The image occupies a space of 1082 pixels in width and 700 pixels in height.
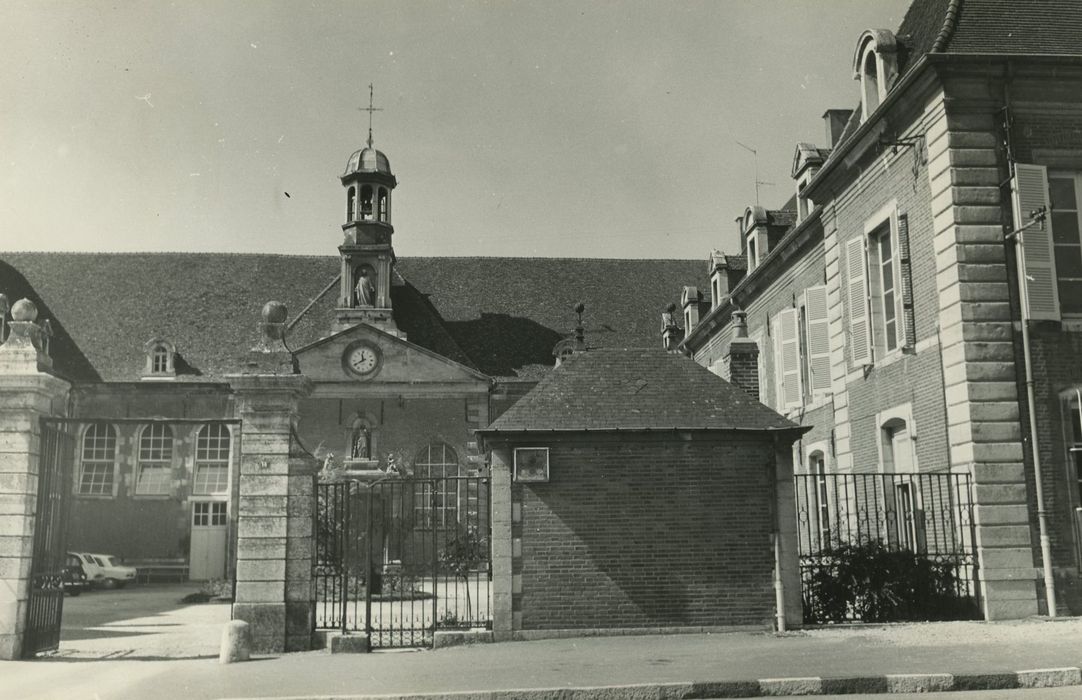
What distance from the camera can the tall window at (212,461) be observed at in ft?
106

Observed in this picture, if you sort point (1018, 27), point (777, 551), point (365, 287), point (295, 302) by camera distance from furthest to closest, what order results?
point (295, 302), point (365, 287), point (1018, 27), point (777, 551)

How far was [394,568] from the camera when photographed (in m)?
21.7

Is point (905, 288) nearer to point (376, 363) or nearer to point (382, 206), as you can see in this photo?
point (376, 363)

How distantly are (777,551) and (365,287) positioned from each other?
23.6 m

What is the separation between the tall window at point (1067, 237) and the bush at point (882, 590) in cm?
410

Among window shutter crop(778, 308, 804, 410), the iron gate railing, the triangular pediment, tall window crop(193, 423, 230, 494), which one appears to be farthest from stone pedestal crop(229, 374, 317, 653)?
tall window crop(193, 423, 230, 494)

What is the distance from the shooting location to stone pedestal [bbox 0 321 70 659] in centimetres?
1074

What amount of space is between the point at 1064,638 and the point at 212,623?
12893mm

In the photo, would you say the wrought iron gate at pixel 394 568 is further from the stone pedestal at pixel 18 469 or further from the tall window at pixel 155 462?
the tall window at pixel 155 462

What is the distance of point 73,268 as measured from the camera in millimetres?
36156

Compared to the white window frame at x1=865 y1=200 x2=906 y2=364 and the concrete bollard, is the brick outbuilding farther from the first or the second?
the white window frame at x1=865 y1=200 x2=906 y2=364

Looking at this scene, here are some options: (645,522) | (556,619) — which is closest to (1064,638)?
(645,522)

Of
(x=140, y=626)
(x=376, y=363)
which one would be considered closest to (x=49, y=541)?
(x=140, y=626)

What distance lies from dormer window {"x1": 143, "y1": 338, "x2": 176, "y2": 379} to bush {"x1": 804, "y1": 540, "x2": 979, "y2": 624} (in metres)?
25.5
